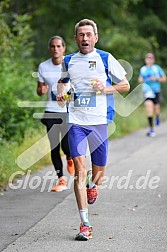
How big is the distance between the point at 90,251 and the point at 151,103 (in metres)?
13.6

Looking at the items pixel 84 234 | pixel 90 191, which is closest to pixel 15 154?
pixel 90 191

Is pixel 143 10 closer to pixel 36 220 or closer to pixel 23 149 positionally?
pixel 23 149

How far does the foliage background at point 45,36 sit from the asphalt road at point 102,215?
60.9 inches

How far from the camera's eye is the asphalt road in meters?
7.22

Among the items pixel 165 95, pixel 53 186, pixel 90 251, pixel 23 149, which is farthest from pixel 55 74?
pixel 165 95

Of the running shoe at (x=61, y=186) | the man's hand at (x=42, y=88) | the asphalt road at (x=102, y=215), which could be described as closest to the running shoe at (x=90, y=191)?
the asphalt road at (x=102, y=215)

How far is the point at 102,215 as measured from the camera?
28.8 ft

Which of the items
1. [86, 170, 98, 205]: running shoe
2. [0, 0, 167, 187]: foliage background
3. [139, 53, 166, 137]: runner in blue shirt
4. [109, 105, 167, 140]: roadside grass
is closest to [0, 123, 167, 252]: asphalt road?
[86, 170, 98, 205]: running shoe

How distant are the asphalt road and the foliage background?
1546 millimetres

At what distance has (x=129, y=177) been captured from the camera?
1180cm

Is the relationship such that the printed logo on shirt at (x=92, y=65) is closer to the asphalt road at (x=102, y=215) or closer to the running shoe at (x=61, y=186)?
the asphalt road at (x=102, y=215)

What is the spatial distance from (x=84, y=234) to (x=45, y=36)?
62.4 feet

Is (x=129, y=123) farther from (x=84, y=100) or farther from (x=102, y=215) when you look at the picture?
(x=84, y=100)

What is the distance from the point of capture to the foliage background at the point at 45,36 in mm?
13977
